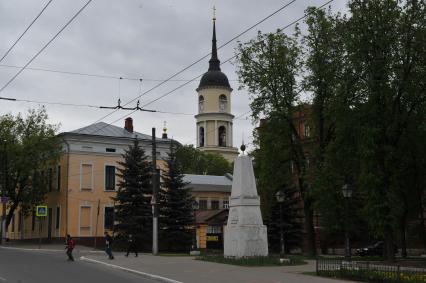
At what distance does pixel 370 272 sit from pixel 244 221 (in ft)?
33.8

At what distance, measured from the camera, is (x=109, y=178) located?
55406 mm

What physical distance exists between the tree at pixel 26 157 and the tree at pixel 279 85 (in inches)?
861

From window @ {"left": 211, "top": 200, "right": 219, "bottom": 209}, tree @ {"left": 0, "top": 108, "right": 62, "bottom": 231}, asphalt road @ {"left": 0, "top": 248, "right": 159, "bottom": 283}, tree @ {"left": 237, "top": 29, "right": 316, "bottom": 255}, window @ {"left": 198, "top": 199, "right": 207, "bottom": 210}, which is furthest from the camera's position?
window @ {"left": 211, "top": 200, "right": 219, "bottom": 209}

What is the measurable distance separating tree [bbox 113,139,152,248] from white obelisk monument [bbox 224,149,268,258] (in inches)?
579

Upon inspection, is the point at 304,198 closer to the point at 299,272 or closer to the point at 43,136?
the point at 299,272

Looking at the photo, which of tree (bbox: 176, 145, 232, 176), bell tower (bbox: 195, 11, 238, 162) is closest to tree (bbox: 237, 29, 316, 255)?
tree (bbox: 176, 145, 232, 176)

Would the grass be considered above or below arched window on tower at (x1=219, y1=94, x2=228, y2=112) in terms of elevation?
below

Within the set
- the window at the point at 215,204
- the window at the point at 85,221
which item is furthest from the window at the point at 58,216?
the window at the point at 215,204

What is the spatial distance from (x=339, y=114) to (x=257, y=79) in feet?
26.4

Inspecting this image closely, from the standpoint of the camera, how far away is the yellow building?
52406 mm

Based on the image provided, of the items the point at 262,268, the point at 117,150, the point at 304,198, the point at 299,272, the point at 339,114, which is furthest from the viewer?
the point at 117,150

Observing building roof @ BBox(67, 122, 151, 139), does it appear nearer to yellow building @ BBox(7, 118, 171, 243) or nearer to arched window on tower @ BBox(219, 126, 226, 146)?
yellow building @ BBox(7, 118, 171, 243)

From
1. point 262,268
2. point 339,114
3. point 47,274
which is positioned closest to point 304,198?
point 339,114

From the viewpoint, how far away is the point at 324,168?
3170 cm
